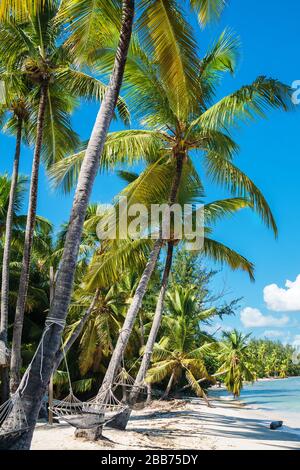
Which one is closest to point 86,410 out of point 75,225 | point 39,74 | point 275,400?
point 75,225

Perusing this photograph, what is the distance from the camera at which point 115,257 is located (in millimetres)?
10680

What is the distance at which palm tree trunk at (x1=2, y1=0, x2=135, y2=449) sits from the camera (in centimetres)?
443

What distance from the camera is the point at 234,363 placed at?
79.7ft

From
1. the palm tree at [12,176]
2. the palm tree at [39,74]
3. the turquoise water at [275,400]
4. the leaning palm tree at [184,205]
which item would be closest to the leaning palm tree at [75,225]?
the palm tree at [39,74]

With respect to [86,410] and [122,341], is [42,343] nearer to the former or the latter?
[86,410]

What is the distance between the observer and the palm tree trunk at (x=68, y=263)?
443cm

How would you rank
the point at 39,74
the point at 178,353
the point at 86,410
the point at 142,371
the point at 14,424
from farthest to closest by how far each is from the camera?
the point at 178,353
the point at 142,371
the point at 39,74
the point at 86,410
the point at 14,424

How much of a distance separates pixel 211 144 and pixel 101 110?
4.59 m

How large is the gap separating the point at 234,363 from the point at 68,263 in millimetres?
21302

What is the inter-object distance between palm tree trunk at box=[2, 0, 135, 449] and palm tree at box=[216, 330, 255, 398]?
18988mm

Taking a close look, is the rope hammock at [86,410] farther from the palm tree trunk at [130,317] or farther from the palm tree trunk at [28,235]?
the palm tree trunk at [28,235]

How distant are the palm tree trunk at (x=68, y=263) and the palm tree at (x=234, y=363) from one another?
→ 1899 cm
